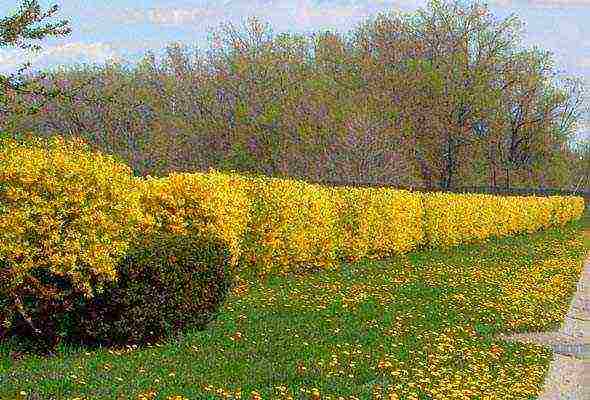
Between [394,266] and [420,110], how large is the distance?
28.0 metres

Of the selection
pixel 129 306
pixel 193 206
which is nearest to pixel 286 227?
pixel 193 206

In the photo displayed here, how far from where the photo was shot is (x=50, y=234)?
23.4ft

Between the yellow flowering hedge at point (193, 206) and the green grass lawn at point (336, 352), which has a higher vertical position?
the yellow flowering hedge at point (193, 206)

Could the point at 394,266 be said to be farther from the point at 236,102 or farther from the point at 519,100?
the point at 519,100

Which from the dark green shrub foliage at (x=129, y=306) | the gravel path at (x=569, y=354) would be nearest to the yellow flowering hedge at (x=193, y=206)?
the dark green shrub foliage at (x=129, y=306)

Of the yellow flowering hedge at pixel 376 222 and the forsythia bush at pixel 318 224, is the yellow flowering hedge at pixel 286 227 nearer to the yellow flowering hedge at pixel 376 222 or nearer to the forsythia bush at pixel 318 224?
the forsythia bush at pixel 318 224

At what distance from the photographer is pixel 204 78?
4178 cm

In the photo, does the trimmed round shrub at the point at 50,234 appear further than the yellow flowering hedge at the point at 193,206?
No

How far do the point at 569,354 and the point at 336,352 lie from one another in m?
3.32

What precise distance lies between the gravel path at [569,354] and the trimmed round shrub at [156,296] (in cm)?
322

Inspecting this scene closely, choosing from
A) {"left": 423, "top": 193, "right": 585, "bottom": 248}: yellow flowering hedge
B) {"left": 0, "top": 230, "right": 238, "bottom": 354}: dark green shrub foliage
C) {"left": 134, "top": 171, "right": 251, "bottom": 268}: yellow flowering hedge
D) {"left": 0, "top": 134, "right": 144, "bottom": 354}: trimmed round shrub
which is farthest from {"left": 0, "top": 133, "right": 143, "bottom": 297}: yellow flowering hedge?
{"left": 423, "top": 193, "right": 585, "bottom": 248}: yellow flowering hedge

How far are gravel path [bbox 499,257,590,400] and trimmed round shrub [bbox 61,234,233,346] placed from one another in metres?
3.22

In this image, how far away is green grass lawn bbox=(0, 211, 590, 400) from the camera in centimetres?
618

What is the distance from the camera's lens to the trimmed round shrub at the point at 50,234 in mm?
7051
